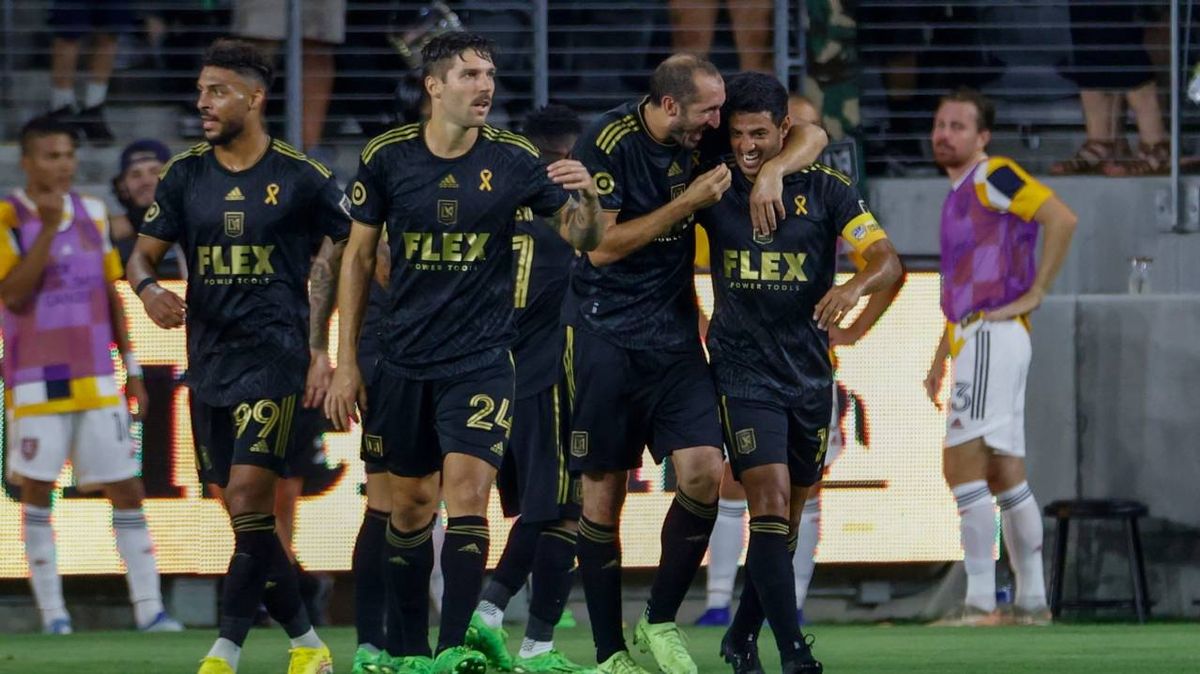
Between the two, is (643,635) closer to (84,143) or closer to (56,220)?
(56,220)

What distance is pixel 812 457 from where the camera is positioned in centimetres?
883

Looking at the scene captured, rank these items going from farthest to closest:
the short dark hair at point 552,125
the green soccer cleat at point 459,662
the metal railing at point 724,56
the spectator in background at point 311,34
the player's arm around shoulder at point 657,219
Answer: the spectator in background at point 311,34
the metal railing at point 724,56
the short dark hair at point 552,125
the player's arm around shoulder at point 657,219
the green soccer cleat at point 459,662

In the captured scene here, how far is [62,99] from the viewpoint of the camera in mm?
14094

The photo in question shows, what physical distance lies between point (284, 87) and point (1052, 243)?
4657 millimetres

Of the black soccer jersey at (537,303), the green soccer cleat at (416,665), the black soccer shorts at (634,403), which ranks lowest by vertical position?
the green soccer cleat at (416,665)

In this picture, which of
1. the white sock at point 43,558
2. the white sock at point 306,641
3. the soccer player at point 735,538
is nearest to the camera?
the white sock at point 306,641

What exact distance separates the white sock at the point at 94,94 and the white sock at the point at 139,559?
3290 millimetres

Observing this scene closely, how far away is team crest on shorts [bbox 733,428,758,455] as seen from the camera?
8.48m

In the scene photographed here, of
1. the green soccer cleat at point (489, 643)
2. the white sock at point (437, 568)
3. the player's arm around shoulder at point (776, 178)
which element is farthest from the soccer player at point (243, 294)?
the white sock at point (437, 568)

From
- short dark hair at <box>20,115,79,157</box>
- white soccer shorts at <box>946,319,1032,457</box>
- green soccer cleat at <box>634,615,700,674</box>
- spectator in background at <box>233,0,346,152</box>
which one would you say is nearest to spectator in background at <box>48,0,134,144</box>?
spectator in background at <box>233,0,346,152</box>

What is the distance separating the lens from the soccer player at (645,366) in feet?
28.4

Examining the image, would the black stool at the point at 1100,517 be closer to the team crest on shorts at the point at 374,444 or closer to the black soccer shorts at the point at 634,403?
the black soccer shorts at the point at 634,403

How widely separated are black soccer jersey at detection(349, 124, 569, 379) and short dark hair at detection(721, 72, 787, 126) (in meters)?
0.73

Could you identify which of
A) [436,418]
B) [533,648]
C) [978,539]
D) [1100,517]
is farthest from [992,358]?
[436,418]
